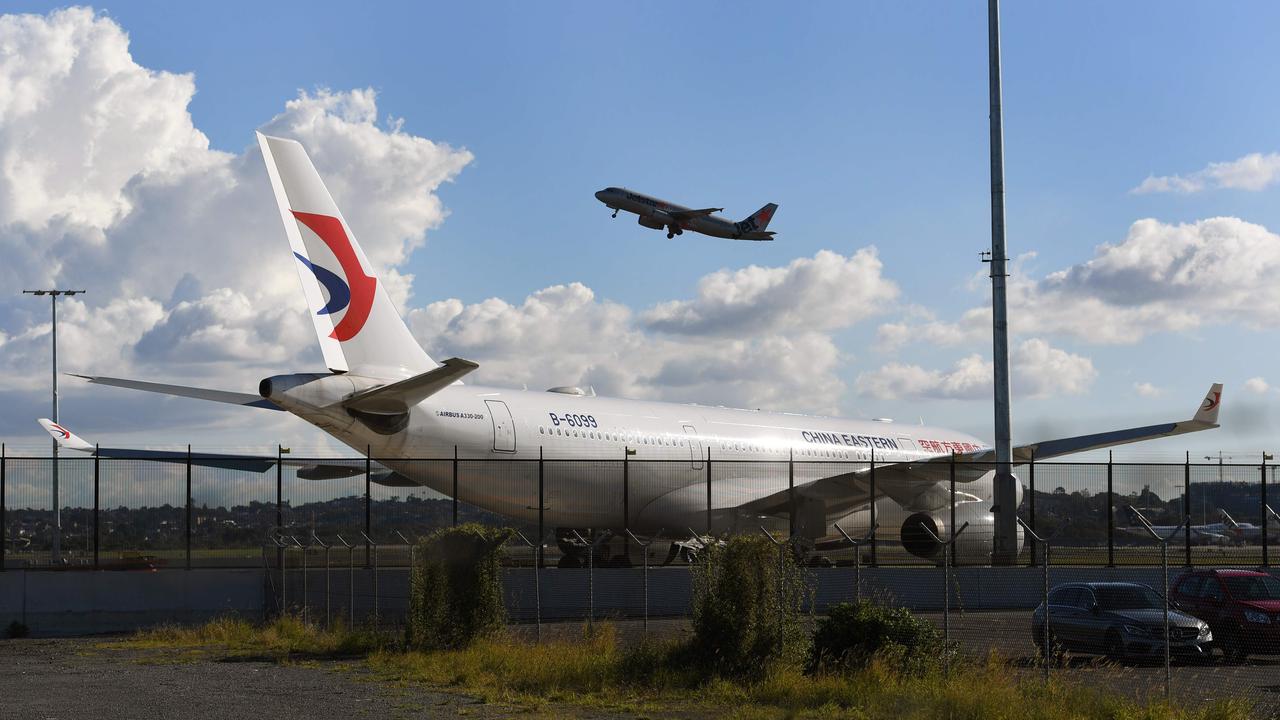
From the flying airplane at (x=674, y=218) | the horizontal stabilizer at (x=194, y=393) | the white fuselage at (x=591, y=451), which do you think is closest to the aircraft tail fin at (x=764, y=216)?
the flying airplane at (x=674, y=218)

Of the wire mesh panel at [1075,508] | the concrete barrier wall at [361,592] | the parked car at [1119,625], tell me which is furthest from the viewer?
the wire mesh panel at [1075,508]

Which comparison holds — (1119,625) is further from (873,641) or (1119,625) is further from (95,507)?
(95,507)

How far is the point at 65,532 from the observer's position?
2294cm

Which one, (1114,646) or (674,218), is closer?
(1114,646)

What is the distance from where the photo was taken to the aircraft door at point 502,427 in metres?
26.5

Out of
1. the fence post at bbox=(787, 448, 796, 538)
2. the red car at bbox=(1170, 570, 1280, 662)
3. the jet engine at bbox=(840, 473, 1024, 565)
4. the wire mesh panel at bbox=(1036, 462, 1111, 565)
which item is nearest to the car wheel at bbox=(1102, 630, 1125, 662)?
the red car at bbox=(1170, 570, 1280, 662)

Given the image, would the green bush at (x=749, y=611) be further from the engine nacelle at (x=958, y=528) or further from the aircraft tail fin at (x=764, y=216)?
the aircraft tail fin at (x=764, y=216)

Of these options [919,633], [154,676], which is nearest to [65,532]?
[154,676]

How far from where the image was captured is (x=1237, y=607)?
17.5m

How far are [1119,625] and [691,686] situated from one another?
19.1ft

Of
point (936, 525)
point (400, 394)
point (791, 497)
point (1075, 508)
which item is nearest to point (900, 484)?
point (936, 525)

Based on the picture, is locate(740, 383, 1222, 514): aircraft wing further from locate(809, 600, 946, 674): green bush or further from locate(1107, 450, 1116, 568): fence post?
locate(809, 600, 946, 674): green bush

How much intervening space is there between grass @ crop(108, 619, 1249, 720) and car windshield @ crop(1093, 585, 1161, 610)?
2.48m

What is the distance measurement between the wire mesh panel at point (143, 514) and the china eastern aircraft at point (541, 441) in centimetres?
66
